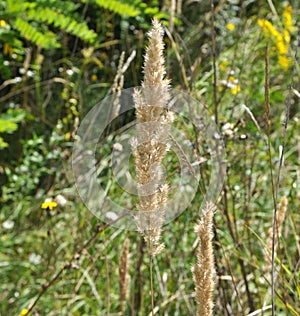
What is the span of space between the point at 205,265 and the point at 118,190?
5.66 feet

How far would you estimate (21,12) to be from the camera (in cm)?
283

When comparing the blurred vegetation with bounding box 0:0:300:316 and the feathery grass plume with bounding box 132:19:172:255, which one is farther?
the blurred vegetation with bounding box 0:0:300:316

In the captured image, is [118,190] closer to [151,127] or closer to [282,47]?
[282,47]

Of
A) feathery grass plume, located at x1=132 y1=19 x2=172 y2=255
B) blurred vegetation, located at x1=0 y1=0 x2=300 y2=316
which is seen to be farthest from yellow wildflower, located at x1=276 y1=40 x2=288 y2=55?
feathery grass plume, located at x1=132 y1=19 x2=172 y2=255

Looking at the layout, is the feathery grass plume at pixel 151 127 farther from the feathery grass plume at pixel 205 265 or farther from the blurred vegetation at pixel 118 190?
the blurred vegetation at pixel 118 190

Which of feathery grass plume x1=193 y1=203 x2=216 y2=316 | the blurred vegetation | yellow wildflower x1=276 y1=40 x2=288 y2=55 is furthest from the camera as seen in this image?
yellow wildflower x1=276 y1=40 x2=288 y2=55

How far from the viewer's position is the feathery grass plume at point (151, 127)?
84 centimetres

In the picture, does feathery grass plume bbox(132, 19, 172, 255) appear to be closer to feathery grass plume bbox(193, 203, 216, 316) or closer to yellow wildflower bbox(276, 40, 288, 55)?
feathery grass plume bbox(193, 203, 216, 316)

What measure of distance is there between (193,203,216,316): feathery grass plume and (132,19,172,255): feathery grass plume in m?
0.09

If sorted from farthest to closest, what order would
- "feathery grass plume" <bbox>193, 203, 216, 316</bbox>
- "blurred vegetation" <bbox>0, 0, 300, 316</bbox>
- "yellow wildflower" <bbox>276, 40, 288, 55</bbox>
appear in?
1. "yellow wildflower" <bbox>276, 40, 288, 55</bbox>
2. "blurred vegetation" <bbox>0, 0, 300, 316</bbox>
3. "feathery grass plume" <bbox>193, 203, 216, 316</bbox>

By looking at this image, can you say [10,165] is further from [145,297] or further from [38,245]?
[145,297]

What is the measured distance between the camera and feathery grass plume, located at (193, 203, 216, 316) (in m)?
0.83

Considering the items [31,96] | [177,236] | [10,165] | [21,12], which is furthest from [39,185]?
[177,236]

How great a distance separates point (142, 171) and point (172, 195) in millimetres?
1255
